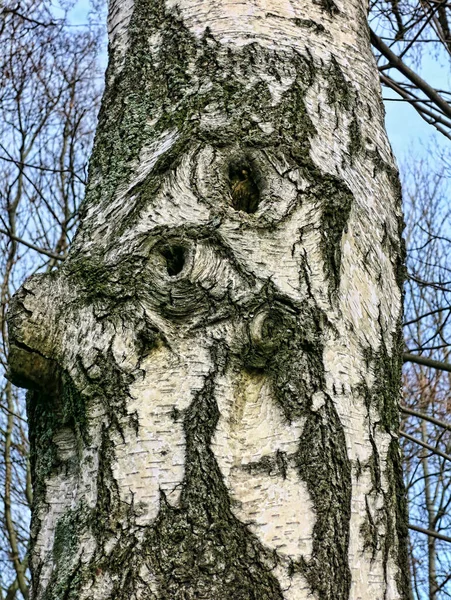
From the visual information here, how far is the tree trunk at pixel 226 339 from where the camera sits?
3.31 feet

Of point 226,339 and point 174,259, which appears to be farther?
point 174,259

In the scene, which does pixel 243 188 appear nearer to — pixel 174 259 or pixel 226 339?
pixel 174 259

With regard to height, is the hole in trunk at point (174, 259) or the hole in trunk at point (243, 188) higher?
the hole in trunk at point (243, 188)

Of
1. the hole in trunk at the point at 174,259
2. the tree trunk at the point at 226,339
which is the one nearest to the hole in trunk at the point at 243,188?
the tree trunk at the point at 226,339

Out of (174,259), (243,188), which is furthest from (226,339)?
(243,188)

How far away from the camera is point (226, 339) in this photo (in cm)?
111

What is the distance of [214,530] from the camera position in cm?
99

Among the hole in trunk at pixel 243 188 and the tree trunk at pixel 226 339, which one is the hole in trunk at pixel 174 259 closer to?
the tree trunk at pixel 226 339

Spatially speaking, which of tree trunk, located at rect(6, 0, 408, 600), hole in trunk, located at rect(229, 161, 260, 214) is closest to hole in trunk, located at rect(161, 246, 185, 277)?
tree trunk, located at rect(6, 0, 408, 600)

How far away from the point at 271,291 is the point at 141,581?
0.48 metres

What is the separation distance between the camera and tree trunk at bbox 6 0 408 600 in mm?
1010

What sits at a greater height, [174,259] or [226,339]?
[174,259]

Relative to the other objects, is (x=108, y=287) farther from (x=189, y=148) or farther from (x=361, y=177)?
(x=361, y=177)

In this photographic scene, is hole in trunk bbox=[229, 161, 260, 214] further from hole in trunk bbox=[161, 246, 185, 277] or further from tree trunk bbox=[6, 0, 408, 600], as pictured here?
hole in trunk bbox=[161, 246, 185, 277]
